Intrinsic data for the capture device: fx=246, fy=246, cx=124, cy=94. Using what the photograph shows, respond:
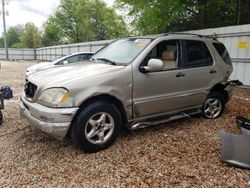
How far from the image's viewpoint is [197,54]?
4871 millimetres

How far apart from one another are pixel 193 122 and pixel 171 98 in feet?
3.54

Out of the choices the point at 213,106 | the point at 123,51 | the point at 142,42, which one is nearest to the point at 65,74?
the point at 123,51

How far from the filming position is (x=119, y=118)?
3.82 m

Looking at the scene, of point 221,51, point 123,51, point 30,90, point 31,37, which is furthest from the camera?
point 31,37

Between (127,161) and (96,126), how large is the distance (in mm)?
675

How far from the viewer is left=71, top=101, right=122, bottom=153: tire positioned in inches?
135

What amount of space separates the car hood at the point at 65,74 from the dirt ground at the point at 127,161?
1.05 m

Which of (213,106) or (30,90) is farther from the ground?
(30,90)

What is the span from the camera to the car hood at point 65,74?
3.46 metres

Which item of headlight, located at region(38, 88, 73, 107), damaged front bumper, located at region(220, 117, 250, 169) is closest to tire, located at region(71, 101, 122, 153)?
headlight, located at region(38, 88, 73, 107)

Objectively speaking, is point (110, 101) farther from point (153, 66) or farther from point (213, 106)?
point (213, 106)

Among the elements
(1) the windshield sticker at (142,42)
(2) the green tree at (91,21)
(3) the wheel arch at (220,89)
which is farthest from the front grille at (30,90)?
(2) the green tree at (91,21)

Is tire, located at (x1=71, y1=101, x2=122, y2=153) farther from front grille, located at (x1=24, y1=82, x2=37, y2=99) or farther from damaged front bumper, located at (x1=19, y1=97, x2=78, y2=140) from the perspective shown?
front grille, located at (x1=24, y1=82, x2=37, y2=99)

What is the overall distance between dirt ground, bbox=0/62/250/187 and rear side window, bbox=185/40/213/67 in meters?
1.27
